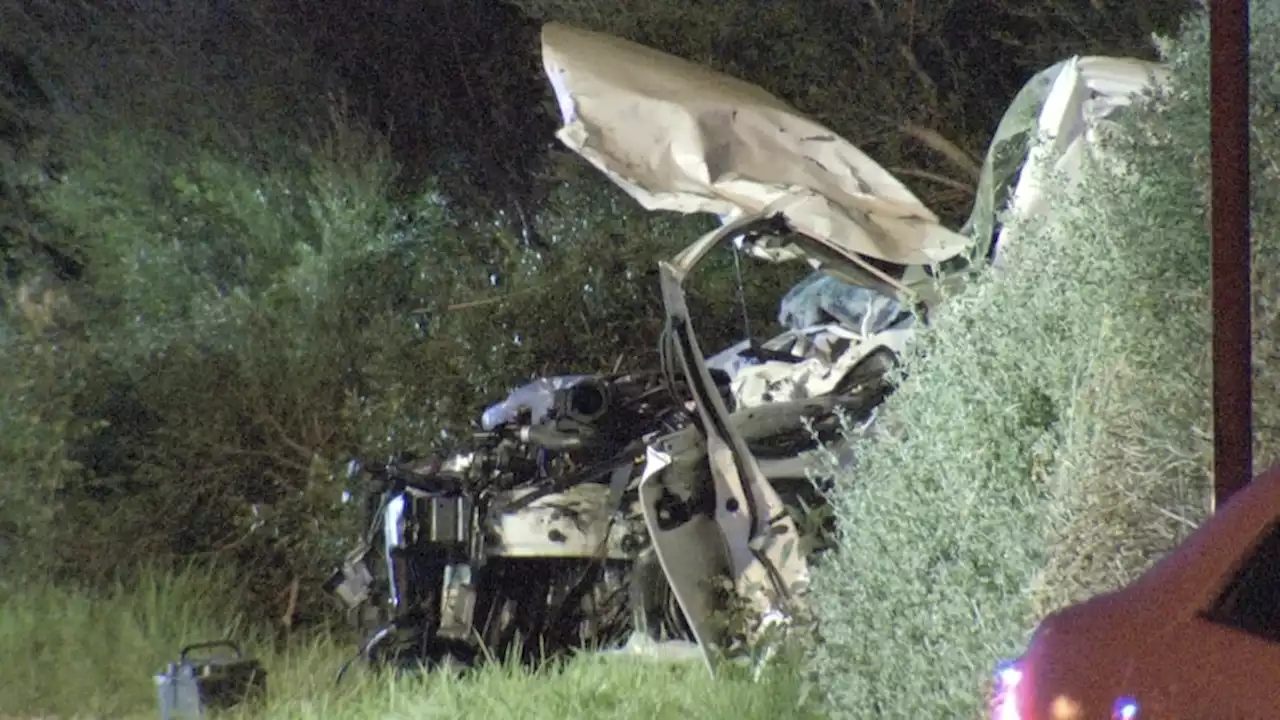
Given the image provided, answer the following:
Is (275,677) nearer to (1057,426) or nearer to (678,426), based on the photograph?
(678,426)

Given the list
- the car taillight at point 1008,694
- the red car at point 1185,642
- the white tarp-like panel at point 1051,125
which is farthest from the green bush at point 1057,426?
the red car at point 1185,642

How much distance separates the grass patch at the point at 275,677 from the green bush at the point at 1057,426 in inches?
33.5

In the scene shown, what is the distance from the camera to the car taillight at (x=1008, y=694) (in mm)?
2914

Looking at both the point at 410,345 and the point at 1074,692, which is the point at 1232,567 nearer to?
the point at 1074,692

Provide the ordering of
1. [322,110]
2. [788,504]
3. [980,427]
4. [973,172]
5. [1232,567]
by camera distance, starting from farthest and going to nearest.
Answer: [322,110], [973,172], [788,504], [980,427], [1232,567]

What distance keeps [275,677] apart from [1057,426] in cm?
A: 483

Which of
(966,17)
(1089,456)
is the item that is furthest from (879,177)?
(966,17)

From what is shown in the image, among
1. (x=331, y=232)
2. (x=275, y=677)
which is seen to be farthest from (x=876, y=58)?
(x=275, y=677)

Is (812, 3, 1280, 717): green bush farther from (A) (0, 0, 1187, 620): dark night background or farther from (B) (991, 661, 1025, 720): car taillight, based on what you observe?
(A) (0, 0, 1187, 620): dark night background

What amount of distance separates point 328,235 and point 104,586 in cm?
292

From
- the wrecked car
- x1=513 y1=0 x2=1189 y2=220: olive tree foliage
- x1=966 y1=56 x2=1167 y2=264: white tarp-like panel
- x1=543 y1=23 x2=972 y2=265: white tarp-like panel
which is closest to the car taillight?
x1=966 y1=56 x2=1167 y2=264: white tarp-like panel

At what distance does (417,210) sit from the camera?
1174 cm

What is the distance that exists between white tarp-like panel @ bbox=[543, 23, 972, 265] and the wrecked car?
1 centimetres

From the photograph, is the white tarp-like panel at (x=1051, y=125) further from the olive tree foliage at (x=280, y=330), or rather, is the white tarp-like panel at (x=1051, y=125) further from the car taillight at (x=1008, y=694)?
the olive tree foliage at (x=280, y=330)
